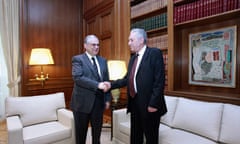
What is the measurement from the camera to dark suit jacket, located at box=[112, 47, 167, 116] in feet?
5.87

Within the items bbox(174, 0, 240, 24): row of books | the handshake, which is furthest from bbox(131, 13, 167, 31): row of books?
the handshake

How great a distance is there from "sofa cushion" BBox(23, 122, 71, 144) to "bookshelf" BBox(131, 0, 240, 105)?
1555mm

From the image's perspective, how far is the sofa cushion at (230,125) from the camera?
178 cm

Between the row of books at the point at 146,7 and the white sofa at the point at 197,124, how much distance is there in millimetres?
1408

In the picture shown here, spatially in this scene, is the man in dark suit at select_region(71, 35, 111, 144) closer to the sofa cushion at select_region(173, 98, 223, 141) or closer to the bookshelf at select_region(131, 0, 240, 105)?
the sofa cushion at select_region(173, 98, 223, 141)

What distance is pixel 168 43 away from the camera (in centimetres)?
278

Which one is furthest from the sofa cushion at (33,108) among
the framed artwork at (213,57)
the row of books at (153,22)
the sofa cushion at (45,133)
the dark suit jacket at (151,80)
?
the framed artwork at (213,57)

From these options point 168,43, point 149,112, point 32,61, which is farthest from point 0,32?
point 149,112

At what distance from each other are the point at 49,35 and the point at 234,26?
3549mm

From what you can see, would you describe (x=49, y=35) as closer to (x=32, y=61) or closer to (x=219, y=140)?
(x=32, y=61)

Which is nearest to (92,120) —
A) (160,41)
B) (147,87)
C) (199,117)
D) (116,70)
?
(147,87)

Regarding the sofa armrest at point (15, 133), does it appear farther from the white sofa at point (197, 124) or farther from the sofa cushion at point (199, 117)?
the sofa cushion at point (199, 117)

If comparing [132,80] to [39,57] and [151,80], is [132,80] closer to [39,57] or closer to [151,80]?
[151,80]

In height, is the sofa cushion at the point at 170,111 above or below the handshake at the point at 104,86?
below
